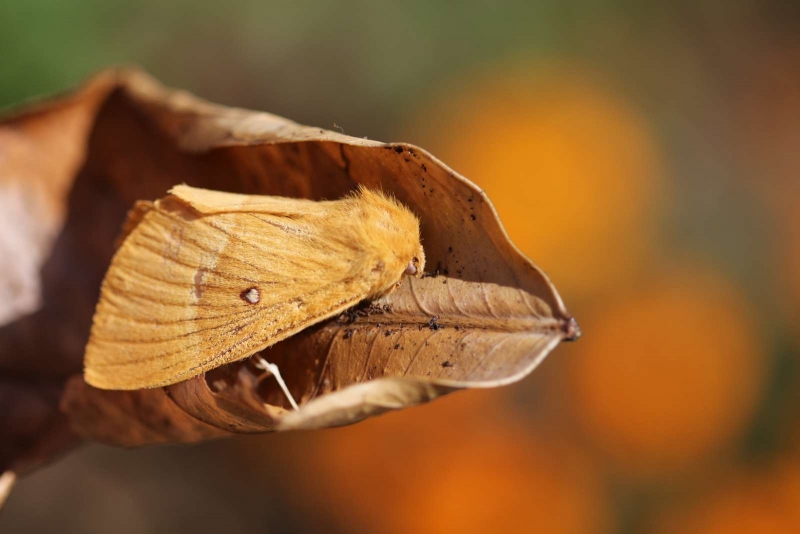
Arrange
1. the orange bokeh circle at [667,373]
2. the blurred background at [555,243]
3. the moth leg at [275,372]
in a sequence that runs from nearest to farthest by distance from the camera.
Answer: the moth leg at [275,372] < the blurred background at [555,243] < the orange bokeh circle at [667,373]

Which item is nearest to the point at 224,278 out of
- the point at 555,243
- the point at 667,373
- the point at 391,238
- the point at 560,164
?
the point at 391,238

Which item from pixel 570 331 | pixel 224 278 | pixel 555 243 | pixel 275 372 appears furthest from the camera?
pixel 555 243

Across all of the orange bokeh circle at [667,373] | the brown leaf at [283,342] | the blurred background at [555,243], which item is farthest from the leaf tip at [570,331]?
the orange bokeh circle at [667,373]

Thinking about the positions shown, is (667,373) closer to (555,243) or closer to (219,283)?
(555,243)

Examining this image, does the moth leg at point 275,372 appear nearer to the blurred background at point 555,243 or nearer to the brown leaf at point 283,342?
the brown leaf at point 283,342

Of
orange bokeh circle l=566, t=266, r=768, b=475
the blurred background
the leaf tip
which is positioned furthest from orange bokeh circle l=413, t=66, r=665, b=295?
the leaf tip

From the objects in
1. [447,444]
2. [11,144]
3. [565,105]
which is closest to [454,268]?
[11,144]

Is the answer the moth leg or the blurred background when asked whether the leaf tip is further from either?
the blurred background
